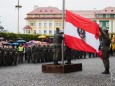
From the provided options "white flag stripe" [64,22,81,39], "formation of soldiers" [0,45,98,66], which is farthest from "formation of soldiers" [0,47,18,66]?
"white flag stripe" [64,22,81,39]

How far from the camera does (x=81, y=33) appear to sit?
61.7 ft

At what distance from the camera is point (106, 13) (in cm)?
14038

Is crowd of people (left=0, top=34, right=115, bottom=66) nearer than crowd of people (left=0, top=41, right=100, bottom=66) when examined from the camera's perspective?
Yes

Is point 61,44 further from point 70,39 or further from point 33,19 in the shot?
point 33,19

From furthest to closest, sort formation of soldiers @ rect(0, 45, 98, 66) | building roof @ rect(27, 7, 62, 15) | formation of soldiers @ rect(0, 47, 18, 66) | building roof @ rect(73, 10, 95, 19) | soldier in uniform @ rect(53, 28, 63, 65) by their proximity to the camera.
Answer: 1. building roof @ rect(27, 7, 62, 15)
2. building roof @ rect(73, 10, 95, 19)
3. formation of soldiers @ rect(0, 45, 98, 66)
4. formation of soldiers @ rect(0, 47, 18, 66)
5. soldier in uniform @ rect(53, 28, 63, 65)

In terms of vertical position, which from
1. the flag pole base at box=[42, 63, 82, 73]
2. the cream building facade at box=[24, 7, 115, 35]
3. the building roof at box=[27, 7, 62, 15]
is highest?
the building roof at box=[27, 7, 62, 15]

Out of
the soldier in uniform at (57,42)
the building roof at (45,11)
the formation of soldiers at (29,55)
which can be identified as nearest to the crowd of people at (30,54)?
the formation of soldiers at (29,55)

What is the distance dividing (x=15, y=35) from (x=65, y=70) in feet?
121

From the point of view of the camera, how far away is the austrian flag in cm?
1805

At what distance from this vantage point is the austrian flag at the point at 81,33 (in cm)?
1805

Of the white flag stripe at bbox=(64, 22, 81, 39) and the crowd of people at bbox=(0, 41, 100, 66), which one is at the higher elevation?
the white flag stripe at bbox=(64, 22, 81, 39)

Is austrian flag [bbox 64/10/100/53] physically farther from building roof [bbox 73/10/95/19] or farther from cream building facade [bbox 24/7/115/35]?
building roof [bbox 73/10/95/19]

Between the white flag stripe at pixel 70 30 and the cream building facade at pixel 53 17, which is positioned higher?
the cream building facade at pixel 53 17

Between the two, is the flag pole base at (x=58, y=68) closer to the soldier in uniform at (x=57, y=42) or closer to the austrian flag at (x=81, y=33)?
the austrian flag at (x=81, y=33)
